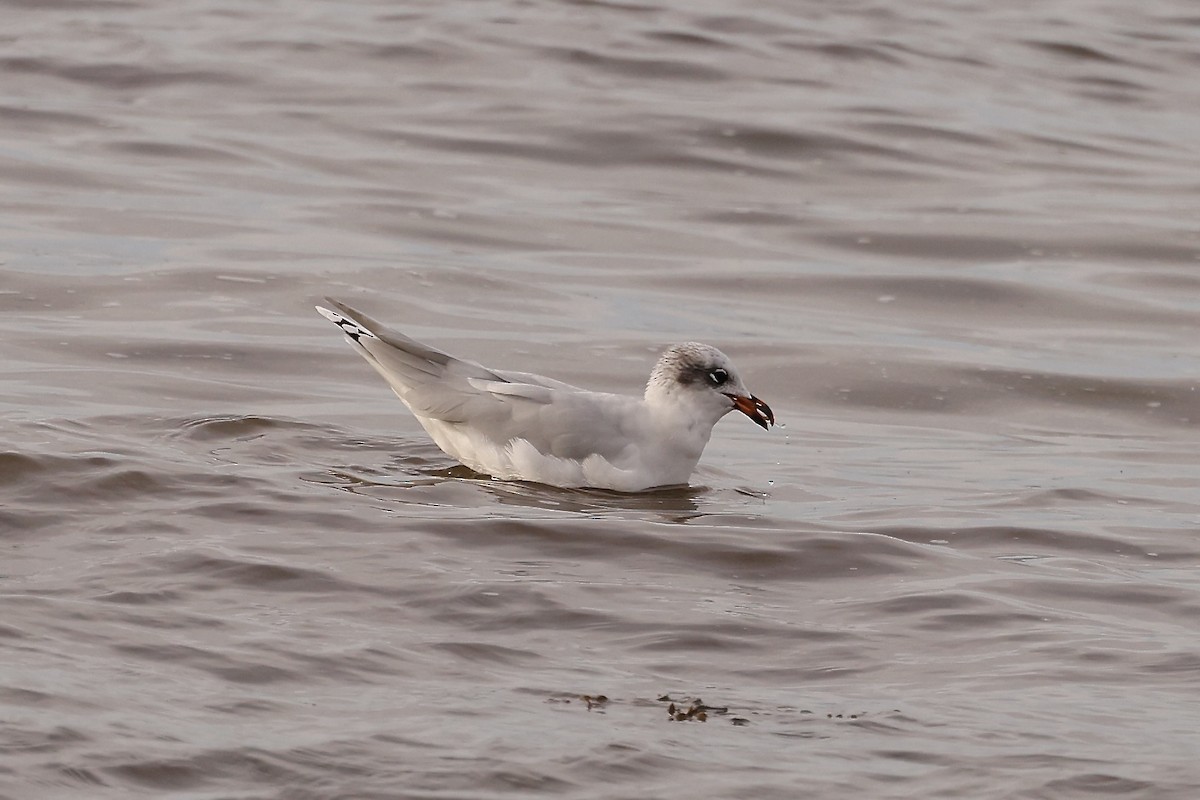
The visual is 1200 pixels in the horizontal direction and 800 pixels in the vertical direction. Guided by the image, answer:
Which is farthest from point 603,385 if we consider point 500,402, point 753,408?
point 500,402

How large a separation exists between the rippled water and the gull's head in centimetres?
37

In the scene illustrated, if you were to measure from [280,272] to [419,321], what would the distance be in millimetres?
1314

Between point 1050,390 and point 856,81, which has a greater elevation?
point 856,81

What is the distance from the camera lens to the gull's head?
31.3ft

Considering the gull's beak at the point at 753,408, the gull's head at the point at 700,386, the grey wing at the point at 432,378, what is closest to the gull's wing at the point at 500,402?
A: the grey wing at the point at 432,378

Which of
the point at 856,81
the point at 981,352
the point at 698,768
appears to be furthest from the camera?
the point at 856,81

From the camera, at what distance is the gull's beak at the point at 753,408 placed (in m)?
9.66

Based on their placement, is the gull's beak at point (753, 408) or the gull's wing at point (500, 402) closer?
the gull's wing at point (500, 402)

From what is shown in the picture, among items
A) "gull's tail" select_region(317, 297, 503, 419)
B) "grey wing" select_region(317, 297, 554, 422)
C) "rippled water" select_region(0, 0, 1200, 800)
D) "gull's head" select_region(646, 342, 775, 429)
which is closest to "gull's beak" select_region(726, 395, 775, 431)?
"gull's head" select_region(646, 342, 775, 429)

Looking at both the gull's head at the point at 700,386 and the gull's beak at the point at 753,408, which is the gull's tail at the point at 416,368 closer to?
the gull's head at the point at 700,386

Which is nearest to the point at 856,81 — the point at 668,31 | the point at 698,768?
the point at 668,31

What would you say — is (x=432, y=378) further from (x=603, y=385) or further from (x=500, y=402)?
(x=603, y=385)

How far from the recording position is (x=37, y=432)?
28.3 ft

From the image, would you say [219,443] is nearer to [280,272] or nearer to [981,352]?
[280,272]
